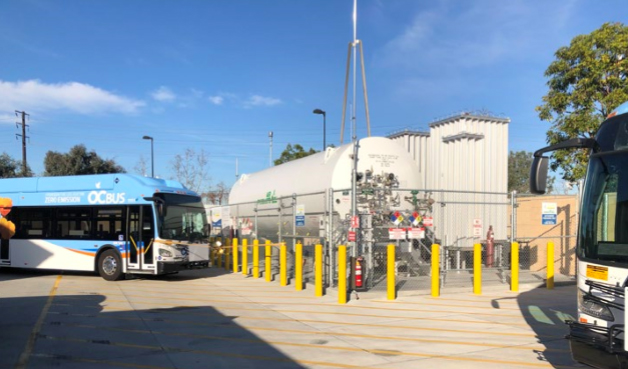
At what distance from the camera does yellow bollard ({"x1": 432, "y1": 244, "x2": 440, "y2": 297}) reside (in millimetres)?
10953

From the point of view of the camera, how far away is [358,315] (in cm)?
933

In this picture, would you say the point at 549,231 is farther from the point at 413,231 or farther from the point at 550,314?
the point at 550,314

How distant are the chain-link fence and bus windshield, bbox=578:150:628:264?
6.38m

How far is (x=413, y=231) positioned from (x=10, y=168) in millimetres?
38026

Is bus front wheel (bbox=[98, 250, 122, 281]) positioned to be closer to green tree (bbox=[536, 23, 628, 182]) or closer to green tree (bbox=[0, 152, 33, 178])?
green tree (bbox=[536, 23, 628, 182])

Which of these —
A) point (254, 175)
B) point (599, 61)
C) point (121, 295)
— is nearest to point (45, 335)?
point (121, 295)

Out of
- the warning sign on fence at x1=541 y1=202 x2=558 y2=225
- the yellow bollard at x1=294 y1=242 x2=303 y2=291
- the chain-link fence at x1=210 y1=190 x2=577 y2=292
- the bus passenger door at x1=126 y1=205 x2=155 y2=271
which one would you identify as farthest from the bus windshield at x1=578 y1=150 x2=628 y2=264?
the bus passenger door at x1=126 y1=205 x2=155 y2=271

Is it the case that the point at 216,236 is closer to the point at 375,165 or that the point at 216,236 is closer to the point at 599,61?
the point at 375,165

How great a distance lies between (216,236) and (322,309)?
39.7 ft

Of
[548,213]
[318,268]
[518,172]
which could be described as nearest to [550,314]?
[318,268]

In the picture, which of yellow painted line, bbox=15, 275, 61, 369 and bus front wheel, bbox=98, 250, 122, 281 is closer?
yellow painted line, bbox=15, 275, 61, 369

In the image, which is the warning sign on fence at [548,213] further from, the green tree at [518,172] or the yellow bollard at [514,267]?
the green tree at [518,172]

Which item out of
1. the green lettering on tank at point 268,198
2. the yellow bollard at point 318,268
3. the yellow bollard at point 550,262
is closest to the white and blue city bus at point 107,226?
the green lettering on tank at point 268,198

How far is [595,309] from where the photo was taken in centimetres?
A: 452
